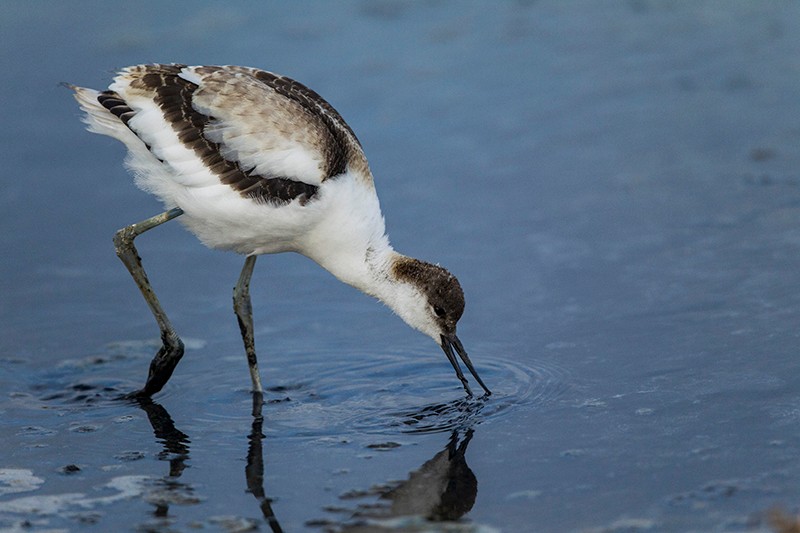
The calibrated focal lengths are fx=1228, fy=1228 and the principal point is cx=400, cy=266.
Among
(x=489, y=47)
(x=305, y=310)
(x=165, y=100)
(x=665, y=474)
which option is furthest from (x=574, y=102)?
(x=665, y=474)

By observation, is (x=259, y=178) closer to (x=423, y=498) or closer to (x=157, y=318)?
(x=157, y=318)

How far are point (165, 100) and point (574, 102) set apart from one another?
4.97m

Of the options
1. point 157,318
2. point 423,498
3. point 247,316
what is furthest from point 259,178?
point 423,498

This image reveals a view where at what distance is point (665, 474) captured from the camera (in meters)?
5.46

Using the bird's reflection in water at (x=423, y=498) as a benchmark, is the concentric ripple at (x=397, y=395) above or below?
above

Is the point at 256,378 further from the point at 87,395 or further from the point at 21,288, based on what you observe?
the point at 21,288

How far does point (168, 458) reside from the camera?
19.7 feet

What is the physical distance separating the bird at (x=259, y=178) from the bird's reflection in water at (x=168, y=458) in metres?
0.30

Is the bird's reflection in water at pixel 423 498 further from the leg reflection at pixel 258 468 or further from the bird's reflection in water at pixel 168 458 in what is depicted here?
the bird's reflection in water at pixel 168 458

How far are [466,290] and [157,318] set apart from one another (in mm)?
2015

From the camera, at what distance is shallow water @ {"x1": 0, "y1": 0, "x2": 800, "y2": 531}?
5.54 m

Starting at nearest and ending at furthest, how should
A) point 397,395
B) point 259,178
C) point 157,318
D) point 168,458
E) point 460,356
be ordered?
point 168,458, point 259,178, point 397,395, point 460,356, point 157,318

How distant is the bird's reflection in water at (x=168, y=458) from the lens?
5469mm

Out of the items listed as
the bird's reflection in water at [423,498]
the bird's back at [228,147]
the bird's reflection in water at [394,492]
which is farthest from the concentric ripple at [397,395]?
the bird's back at [228,147]
